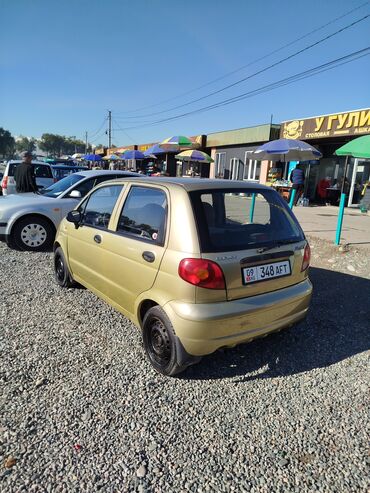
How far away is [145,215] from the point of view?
319 centimetres

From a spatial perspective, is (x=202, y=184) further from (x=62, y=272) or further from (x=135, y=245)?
(x=62, y=272)

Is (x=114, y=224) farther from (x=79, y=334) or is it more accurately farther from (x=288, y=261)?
(x=288, y=261)

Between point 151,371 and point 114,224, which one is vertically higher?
point 114,224

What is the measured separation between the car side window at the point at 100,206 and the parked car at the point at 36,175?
871 cm

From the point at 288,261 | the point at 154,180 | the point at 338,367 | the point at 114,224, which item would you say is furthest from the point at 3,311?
the point at 338,367

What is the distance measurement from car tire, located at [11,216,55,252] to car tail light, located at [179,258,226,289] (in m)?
5.18

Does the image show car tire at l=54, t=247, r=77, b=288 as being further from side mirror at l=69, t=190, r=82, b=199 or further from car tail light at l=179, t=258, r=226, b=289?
car tail light at l=179, t=258, r=226, b=289

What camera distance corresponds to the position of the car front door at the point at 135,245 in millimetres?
2924

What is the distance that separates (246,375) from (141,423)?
41.0 inches

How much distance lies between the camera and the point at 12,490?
185 centimetres

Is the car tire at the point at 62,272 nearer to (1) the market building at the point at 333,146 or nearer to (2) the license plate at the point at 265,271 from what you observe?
(2) the license plate at the point at 265,271

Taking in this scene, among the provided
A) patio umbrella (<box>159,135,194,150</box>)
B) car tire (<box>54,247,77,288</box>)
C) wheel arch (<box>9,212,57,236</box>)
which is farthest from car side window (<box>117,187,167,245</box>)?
patio umbrella (<box>159,135,194,150</box>)

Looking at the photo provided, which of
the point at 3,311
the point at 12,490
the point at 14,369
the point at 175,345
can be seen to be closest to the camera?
the point at 12,490

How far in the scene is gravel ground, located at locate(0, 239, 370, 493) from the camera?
6.55 ft
